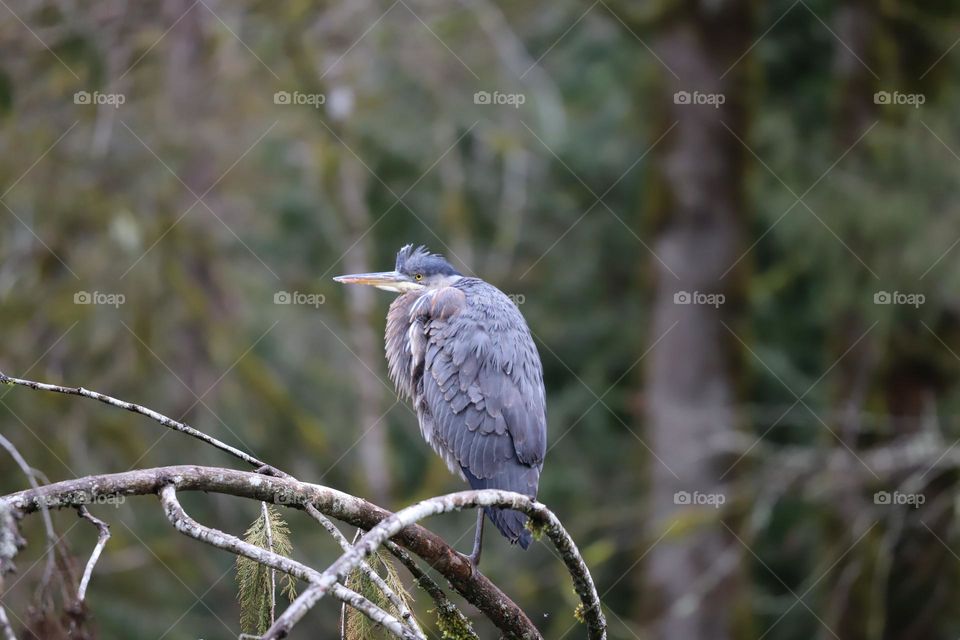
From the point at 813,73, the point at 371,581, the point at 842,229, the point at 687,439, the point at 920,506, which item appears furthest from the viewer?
the point at 813,73

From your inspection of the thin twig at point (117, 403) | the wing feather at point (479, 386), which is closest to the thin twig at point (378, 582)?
the thin twig at point (117, 403)

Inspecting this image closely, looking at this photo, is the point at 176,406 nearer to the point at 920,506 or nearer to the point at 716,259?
the point at 716,259

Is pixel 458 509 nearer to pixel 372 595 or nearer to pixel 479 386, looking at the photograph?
pixel 372 595

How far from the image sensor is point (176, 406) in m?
8.28

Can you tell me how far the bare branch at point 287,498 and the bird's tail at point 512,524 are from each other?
84 centimetres

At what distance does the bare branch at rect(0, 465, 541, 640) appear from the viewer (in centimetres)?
210

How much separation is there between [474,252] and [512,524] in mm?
7732

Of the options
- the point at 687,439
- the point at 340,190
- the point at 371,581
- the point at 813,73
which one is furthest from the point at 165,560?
the point at 813,73

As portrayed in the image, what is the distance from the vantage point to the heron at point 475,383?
4574mm

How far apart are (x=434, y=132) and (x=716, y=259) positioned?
333cm

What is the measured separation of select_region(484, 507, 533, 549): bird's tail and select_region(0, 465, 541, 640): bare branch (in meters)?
0.84

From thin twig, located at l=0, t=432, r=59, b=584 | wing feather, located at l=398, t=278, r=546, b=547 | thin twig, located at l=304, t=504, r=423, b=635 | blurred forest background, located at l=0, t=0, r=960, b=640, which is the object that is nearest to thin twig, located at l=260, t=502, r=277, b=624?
thin twig, located at l=304, t=504, r=423, b=635

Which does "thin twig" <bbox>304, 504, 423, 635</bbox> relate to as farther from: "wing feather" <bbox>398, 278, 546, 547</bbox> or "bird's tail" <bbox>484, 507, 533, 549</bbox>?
"wing feather" <bbox>398, 278, 546, 547</bbox>

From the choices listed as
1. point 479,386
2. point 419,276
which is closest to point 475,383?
point 479,386
